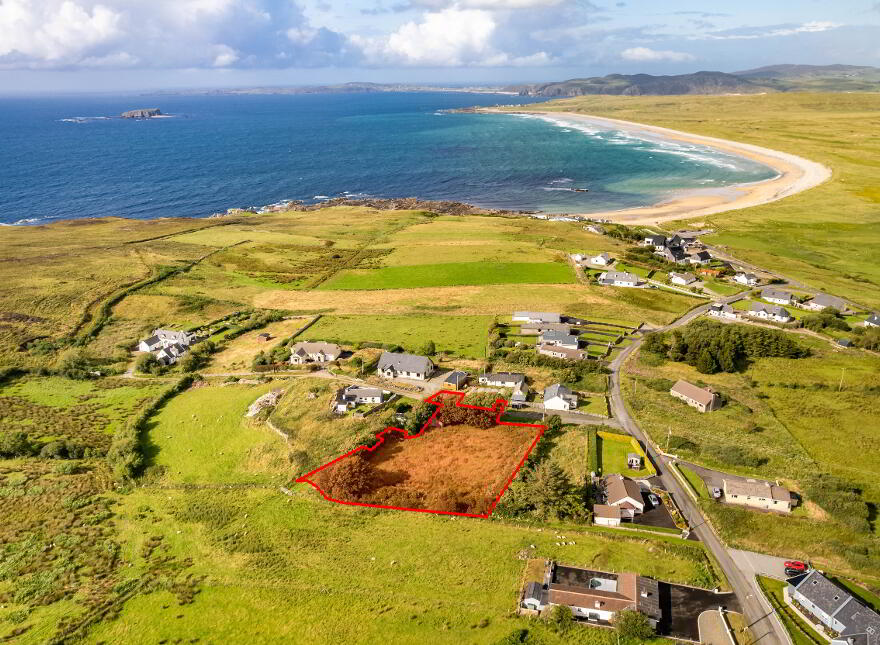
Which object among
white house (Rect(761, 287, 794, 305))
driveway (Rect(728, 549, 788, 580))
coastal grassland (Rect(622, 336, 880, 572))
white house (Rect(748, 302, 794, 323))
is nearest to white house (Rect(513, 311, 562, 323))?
coastal grassland (Rect(622, 336, 880, 572))

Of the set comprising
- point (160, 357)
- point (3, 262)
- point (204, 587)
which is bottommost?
point (204, 587)

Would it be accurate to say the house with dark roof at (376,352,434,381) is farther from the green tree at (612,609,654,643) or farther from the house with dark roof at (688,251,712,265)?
the house with dark roof at (688,251,712,265)

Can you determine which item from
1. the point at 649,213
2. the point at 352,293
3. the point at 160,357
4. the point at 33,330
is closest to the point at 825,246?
the point at 649,213

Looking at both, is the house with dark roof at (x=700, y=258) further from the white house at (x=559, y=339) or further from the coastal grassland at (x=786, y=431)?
the white house at (x=559, y=339)

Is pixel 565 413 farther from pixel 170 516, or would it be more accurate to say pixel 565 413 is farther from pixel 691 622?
pixel 170 516

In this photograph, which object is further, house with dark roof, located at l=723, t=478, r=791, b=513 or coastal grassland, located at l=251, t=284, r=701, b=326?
coastal grassland, located at l=251, t=284, r=701, b=326

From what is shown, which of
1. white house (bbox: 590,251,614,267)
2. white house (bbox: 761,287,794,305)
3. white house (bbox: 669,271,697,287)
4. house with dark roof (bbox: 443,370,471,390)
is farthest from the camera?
white house (bbox: 590,251,614,267)
